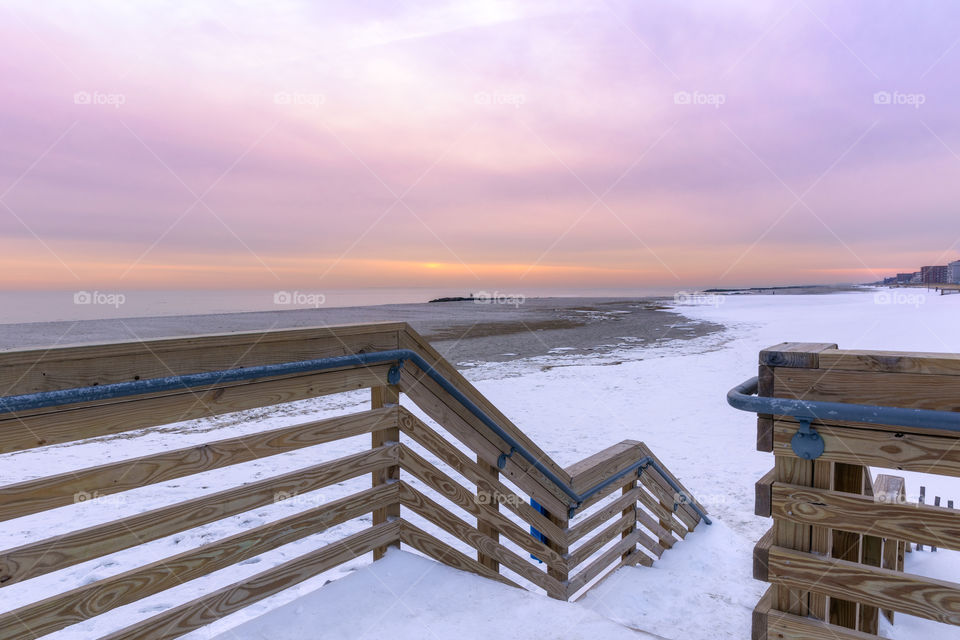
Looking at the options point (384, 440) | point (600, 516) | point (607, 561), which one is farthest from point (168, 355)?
point (607, 561)

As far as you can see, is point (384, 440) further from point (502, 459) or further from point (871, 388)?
point (871, 388)

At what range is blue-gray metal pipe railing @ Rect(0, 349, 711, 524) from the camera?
1783 millimetres

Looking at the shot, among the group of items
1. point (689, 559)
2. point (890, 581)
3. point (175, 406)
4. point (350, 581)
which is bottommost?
point (689, 559)

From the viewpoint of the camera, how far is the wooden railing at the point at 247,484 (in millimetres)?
1856

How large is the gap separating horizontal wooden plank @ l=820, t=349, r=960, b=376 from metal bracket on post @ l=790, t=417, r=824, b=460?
211 millimetres

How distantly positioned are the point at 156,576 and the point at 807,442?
242cm

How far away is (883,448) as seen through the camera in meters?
1.84

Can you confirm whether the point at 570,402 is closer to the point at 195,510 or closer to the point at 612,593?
the point at 612,593

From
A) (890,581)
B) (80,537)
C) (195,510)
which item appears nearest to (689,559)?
(890,581)

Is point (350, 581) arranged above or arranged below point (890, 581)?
below

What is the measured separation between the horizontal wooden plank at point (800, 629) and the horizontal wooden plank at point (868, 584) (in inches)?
4.4

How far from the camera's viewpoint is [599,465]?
439 centimetres

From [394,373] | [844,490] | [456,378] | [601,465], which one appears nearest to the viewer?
[844,490]

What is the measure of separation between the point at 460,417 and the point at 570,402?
8748 millimetres
